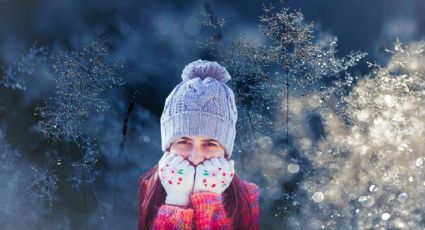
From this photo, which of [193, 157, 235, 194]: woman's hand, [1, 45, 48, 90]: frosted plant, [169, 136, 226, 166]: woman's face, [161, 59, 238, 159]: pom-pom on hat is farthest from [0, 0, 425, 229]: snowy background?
[193, 157, 235, 194]: woman's hand

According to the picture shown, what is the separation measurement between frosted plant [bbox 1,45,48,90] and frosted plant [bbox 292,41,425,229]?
1908mm

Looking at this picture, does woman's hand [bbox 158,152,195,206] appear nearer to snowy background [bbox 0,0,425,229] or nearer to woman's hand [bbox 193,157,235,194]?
woman's hand [bbox 193,157,235,194]

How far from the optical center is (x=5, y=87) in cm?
421

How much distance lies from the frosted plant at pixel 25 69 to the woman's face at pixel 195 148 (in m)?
1.29

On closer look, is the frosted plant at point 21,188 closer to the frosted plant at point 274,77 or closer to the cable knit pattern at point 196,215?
the cable knit pattern at point 196,215

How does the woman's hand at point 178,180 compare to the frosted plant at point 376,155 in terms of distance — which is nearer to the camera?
the woman's hand at point 178,180

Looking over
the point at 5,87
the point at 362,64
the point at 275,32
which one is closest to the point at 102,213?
the point at 5,87

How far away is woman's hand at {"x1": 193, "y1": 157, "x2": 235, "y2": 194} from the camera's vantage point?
330 centimetres

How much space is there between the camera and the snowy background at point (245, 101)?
13.1ft

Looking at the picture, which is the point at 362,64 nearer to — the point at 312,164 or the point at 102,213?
the point at 312,164

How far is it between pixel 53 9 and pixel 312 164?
6.65 ft

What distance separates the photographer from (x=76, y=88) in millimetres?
4176

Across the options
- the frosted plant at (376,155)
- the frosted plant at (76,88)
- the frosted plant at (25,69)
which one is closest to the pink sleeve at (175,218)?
the frosted plant at (76,88)

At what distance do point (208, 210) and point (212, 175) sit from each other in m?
0.19
